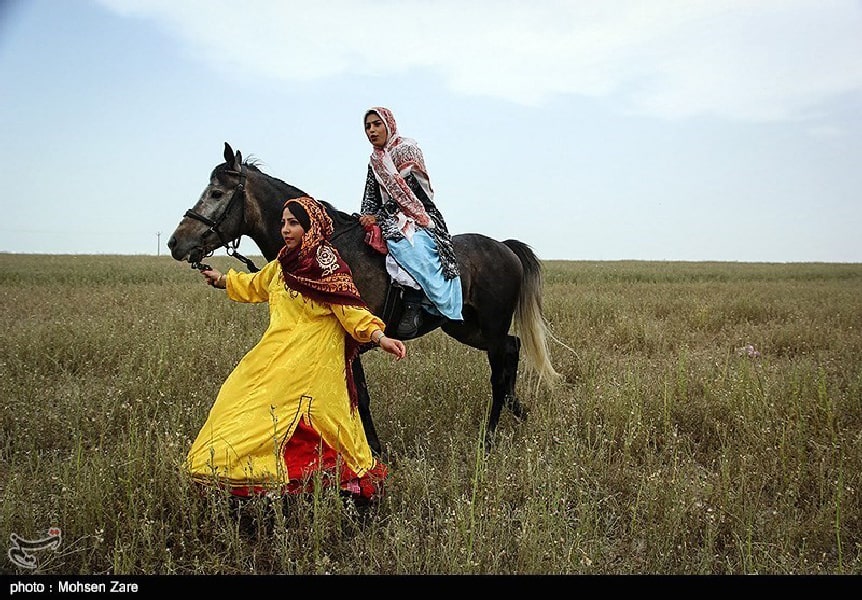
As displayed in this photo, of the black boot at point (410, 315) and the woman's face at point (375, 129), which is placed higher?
the woman's face at point (375, 129)

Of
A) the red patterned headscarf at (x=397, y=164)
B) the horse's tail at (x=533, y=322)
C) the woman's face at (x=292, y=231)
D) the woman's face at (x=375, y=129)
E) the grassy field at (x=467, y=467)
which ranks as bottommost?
the grassy field at (x=467, y=467)

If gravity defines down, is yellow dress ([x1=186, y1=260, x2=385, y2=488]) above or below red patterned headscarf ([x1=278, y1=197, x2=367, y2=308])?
below

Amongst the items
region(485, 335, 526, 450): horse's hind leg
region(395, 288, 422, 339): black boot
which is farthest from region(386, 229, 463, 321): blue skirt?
region(485, 335, 526, 450): horse's hind leg

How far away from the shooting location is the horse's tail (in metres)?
5.49

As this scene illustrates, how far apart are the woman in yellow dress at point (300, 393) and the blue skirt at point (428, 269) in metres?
0.85

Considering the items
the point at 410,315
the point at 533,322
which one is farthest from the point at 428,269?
the point at 533,322

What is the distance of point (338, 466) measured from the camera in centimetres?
291

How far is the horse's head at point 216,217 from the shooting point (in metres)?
3.84

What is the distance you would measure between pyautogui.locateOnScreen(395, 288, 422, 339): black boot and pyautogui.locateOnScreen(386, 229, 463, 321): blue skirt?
0.42 ft

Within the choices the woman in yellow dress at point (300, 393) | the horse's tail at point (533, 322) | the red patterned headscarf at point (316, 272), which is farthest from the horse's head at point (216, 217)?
the horse's tail at point (533, 322)

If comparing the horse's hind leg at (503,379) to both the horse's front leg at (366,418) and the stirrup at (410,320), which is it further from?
the horse's front leg at (366,418)

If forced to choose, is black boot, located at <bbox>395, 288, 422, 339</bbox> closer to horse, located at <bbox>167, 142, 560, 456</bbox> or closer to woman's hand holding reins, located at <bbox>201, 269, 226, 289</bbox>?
horse, located at <bbox>167, 142, 560, 456</bbox>
